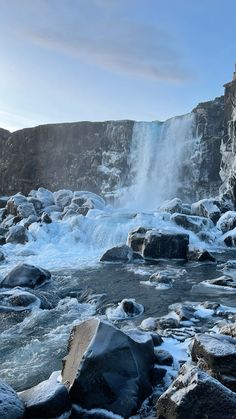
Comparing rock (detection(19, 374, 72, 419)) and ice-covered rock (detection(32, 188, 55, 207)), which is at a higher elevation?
ice-covered rock (detection(32, 188, 55, 207))

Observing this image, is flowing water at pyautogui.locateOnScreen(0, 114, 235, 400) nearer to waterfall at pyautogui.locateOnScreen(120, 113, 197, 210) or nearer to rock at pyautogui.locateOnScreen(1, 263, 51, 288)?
rock at pyautogui.locateOnScreen(1, 263, 51, 288)

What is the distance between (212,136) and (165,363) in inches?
1845

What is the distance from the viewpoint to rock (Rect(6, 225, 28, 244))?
Answer: 28.7 metres

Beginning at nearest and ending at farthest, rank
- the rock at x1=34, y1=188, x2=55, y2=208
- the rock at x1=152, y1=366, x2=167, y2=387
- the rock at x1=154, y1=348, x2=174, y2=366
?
the rock at x1=152, y1=366, x2=167, y2=387 < the rock at x1=154, y1=348, x2=174, y2=366 < the rock at x1=34, y1=188, x2=55, y2=208

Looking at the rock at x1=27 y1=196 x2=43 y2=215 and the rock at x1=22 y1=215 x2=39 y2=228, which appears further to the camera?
the rock at x1=27 y1=196 x2=43 y2=215

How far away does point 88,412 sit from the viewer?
21.9ft

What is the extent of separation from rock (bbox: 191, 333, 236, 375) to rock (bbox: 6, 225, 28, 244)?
22.1 metres

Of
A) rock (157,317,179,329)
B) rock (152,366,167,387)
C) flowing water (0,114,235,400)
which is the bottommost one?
flowing water (0,114,235,400)

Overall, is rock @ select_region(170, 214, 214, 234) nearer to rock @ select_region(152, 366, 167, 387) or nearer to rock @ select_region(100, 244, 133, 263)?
rock @ select_region(100, 244, 133, 263)

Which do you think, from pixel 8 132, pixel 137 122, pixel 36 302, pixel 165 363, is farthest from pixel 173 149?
pixel 165 363

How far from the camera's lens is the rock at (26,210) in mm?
36250

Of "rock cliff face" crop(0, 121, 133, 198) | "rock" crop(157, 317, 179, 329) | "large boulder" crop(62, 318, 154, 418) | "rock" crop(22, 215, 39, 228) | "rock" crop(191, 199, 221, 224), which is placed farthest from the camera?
"rock cliff face" crop(0, 121, 133, 198)

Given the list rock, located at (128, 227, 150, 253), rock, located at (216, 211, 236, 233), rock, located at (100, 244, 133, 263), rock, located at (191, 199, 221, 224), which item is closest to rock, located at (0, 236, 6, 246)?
rock, located at (100, 244, 133, 263)

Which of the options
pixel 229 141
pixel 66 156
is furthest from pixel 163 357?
pixel 66 156
